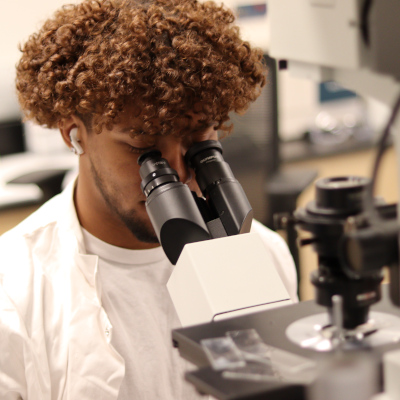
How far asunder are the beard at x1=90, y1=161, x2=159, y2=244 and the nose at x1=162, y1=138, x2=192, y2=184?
15 centimetres

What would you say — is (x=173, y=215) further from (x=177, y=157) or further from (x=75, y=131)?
(x=75, y=131)

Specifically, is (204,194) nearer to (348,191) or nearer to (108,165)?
(108,165)

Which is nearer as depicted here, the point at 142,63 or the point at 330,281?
the point at 330,281

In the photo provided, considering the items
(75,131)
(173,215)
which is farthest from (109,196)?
(173,215)

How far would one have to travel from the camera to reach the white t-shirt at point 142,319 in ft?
4.98

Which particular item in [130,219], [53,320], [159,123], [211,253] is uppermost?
[159,123]

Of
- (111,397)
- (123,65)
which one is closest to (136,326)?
(111,397)

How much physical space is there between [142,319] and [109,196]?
0.32 meters

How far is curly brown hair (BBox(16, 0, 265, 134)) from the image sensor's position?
1.43 metres

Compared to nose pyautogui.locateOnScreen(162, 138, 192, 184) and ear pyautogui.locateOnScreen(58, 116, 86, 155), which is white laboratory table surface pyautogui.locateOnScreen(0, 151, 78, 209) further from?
nose pyautogui.locateOnScreen(162, 138, 192, 184)

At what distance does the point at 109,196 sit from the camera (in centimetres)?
153

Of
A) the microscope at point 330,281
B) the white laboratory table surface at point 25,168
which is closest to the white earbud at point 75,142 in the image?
the microscope at point 330,281

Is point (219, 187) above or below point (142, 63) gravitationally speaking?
below

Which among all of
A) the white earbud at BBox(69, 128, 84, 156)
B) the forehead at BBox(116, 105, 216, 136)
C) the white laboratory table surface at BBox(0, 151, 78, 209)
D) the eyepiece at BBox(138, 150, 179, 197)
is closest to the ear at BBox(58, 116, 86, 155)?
the white earbud at BBox(69, 128, 84, 156)
